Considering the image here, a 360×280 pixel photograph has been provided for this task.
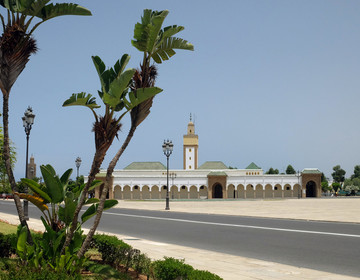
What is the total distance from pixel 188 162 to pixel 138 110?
103m

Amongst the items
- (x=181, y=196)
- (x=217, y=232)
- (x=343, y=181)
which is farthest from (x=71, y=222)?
(x=343, y=181)

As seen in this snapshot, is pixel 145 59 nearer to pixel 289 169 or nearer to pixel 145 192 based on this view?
pixel 145 192

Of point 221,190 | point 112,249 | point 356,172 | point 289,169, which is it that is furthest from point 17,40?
point 356,172

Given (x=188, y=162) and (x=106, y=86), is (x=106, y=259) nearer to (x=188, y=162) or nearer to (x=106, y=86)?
(x=106, y=86)

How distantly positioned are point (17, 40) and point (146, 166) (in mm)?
99999

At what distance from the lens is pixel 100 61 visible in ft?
24.1

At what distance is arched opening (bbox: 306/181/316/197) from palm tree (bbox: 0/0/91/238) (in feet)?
298

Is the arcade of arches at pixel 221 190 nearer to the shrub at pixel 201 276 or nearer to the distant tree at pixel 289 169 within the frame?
the distant tree at pixel 289 169

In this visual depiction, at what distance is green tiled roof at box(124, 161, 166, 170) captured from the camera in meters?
106

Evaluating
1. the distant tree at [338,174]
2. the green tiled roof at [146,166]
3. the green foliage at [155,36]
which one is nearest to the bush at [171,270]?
the green foliage at [155,36]

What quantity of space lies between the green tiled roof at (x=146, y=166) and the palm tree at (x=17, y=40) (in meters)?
98.5

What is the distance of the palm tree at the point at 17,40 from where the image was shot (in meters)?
7.07

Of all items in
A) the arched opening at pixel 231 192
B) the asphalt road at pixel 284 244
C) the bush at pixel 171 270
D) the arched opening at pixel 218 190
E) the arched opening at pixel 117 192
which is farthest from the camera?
the arched opening at pixel 231 192

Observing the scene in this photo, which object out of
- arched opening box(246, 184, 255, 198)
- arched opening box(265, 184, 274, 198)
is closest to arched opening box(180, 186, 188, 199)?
arched opening box(246, 184, 255, 198)
